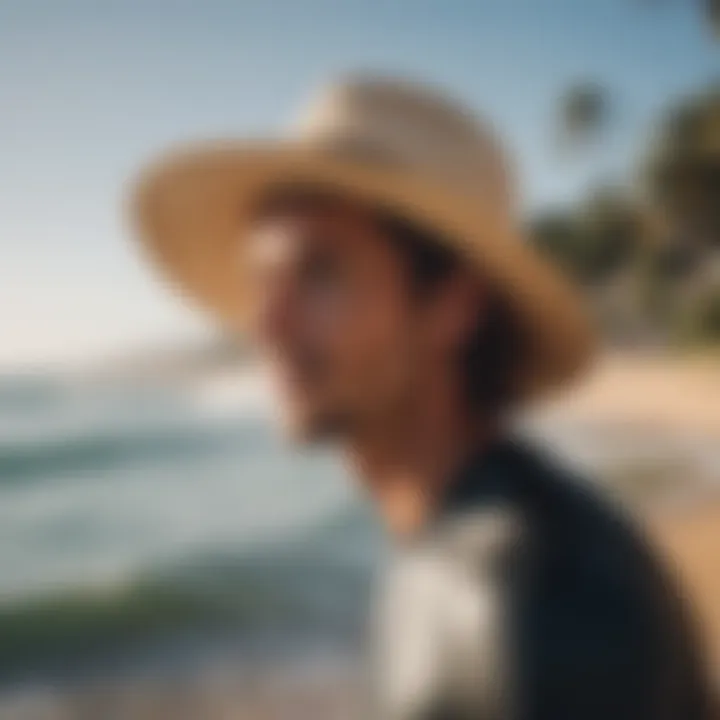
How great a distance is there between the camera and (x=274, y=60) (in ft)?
3.45

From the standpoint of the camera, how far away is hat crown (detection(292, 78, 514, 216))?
920 mm

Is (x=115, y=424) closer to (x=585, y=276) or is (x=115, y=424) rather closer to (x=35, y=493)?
(x=35, y=493)

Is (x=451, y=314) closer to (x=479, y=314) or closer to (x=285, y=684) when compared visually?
(x=479, y=314)

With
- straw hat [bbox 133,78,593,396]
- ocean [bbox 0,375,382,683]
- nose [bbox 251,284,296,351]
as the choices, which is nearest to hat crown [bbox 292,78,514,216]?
straw hat [bbox 133,78,593,396]

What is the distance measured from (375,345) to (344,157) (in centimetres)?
14

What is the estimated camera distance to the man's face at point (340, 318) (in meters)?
0.94

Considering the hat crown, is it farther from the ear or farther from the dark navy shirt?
the dark navy shirt

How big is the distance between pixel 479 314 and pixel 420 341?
0.05m

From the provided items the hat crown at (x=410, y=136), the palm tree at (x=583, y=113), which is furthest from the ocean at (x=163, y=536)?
the palm tree at (x=583, y=113)

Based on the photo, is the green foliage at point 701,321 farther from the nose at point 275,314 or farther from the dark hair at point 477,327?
the nose at point 275,314

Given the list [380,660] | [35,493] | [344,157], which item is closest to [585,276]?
[344,157]

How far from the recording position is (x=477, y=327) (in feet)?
3.12

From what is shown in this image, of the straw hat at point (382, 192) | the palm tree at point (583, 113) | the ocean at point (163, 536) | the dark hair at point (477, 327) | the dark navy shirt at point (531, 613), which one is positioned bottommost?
the dark navy shirt at point (531, 613)

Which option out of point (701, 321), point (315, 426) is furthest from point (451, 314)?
point (701, 321)
